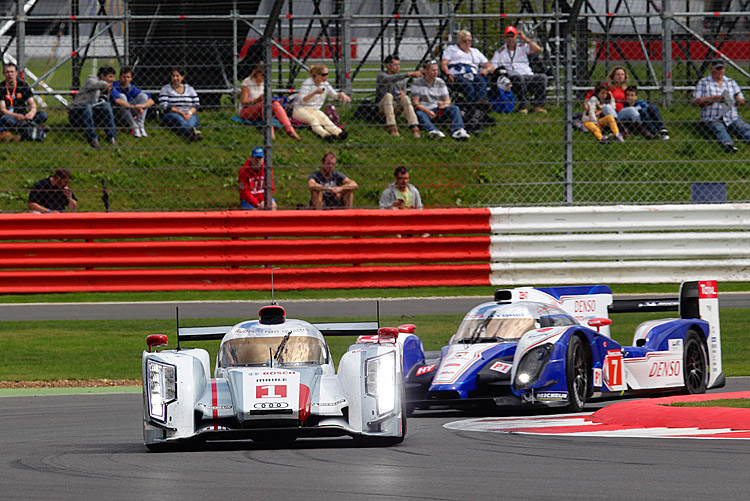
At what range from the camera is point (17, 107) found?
51.8ft

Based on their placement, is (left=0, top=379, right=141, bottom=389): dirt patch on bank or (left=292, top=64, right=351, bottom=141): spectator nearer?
(left=0, top=379, right=141, bottom=389): dirt patch on bank

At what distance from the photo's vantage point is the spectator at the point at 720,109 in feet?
54.4

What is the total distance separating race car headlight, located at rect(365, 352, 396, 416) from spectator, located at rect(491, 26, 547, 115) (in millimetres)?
Answer: 8982

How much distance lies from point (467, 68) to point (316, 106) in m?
2.24

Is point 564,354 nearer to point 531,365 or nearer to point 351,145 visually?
point 531,365

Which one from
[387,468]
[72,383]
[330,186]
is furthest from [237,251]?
[387,468]

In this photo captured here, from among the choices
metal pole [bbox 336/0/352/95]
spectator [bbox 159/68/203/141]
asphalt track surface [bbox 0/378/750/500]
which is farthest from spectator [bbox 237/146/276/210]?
asphalt track surface [bbox 0/378/750/500]

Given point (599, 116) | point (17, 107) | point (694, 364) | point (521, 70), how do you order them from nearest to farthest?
point (694, 364) < point (17, 107) < point (599, 116) < point (521, 70)

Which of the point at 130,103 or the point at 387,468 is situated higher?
the point at 130,103

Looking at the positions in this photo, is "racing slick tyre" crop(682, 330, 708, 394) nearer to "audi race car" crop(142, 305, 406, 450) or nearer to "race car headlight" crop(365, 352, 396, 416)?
"audi race car" crop(142, 305, 406, 450)

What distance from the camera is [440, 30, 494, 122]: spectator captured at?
1619 centimetres

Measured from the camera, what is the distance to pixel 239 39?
18.4 metres

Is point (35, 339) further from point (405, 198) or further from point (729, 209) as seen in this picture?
point (729, 209)

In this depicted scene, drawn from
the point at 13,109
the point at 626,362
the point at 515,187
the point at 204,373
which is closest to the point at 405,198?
the point at 515,187
